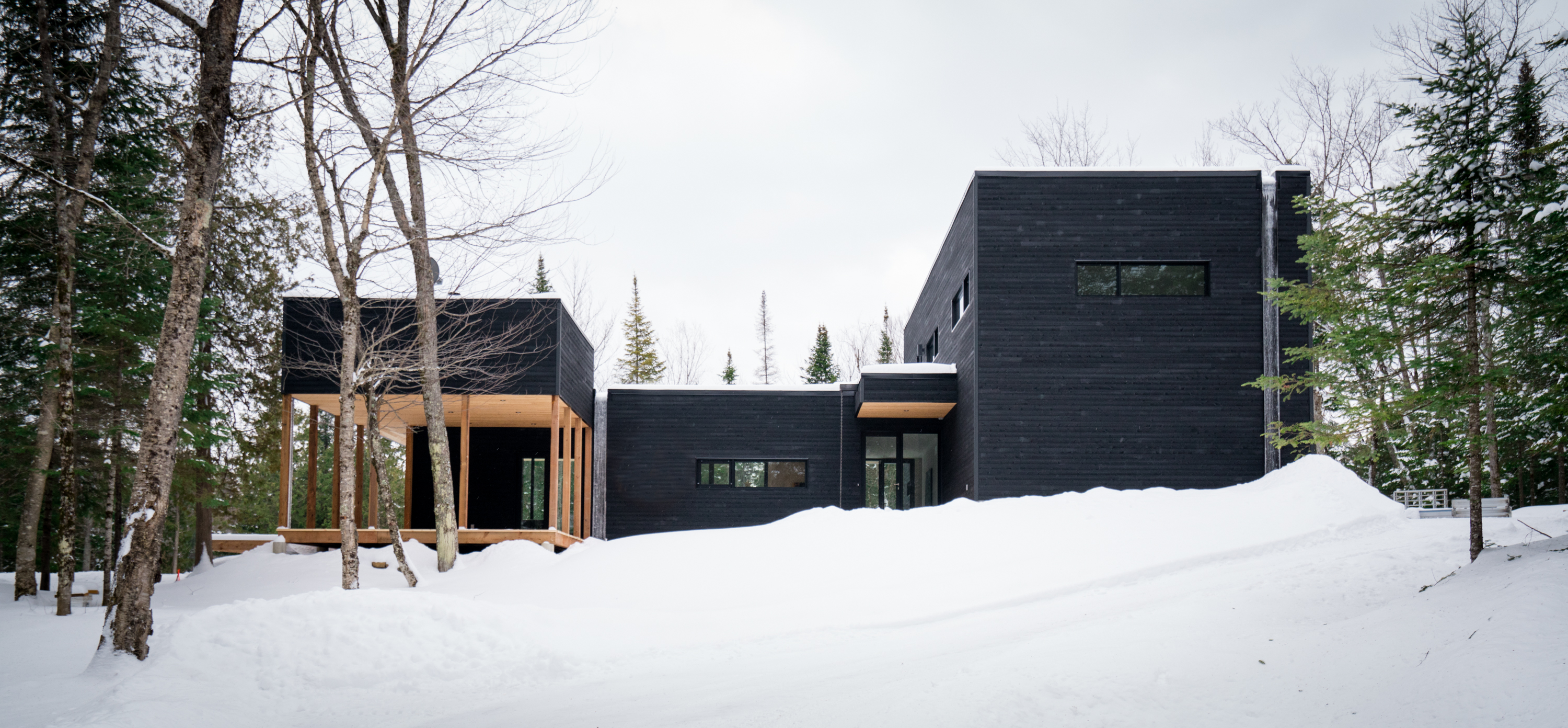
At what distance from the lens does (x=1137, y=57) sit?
23.6 m

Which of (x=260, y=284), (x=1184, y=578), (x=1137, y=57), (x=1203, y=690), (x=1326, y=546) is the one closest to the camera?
(x=1203, y=690)

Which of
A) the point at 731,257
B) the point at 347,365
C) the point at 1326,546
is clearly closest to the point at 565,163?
the point at 347,365

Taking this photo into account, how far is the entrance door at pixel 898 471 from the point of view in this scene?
57.9ft

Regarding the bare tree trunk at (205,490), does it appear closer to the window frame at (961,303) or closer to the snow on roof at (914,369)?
the snow on roof at (914,369)

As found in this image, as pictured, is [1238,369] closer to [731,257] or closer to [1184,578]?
[1184,578]

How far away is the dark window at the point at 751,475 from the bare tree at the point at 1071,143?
11776 millimetres

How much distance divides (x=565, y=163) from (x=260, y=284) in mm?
9452

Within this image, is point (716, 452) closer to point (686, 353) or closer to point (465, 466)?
point (465, 466)

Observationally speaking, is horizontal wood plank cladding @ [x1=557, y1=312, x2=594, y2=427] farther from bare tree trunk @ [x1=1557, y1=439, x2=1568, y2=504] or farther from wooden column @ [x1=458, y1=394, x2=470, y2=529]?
bare tree trunk @ [x1=1557, y1=439, x2=1568, y2=504]

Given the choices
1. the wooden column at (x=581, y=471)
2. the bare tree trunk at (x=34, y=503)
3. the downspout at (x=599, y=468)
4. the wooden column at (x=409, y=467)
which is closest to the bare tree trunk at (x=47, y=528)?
the bare tree trunk at (x=34, y=503)

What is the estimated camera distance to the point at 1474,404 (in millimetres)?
7406

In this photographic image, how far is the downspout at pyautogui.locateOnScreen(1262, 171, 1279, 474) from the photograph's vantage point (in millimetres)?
12531

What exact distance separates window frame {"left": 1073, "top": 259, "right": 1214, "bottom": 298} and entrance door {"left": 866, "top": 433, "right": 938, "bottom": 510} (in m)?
5.35

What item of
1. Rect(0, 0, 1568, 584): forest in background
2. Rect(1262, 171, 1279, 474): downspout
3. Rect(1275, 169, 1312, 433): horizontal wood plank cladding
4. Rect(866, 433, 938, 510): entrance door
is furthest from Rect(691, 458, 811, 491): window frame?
Rect(1275, 169, 1312, 433): horizontal wood plank cladding
